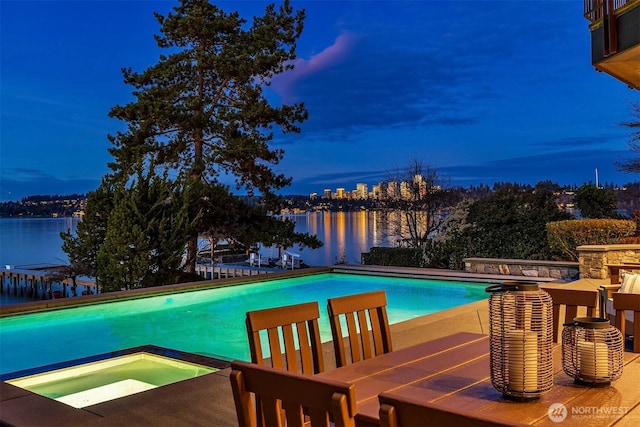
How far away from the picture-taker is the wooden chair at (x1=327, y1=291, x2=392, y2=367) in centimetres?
274

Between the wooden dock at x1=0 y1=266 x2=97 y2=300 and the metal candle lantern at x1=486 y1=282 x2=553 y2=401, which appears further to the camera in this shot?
the wooden dock at x1=0 y1=266 x2=97 y2=300

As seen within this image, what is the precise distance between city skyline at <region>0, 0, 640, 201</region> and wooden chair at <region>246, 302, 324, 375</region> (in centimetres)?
1207

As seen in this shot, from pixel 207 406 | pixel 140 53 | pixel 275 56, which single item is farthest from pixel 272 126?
pixel 207 406

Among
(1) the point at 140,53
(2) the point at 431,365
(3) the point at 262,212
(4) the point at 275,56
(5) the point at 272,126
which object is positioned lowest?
(2) the point at 431,365

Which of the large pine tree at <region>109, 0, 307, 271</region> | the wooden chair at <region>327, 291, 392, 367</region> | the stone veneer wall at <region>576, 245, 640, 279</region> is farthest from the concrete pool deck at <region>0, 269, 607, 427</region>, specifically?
the large pine tree at <region>109, 0, 307, 271</region>

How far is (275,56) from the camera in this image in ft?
49.7

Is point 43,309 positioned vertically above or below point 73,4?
below

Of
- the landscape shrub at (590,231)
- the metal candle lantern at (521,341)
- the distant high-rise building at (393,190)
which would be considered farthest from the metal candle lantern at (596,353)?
the distant high-rise building at (393,190)

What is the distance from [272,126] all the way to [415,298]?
25.2ft

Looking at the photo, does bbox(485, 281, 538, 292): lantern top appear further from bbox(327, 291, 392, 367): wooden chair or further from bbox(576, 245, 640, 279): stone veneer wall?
bbox(576, 245, 640, 279): stone veneer wall

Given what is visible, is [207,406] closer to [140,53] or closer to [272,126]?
[272,126]

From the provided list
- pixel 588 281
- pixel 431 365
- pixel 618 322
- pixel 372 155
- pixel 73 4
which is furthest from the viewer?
pixel 372 155

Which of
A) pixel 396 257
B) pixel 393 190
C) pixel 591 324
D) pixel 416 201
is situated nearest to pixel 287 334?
pixel 591 324

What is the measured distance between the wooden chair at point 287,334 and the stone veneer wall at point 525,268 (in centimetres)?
856
